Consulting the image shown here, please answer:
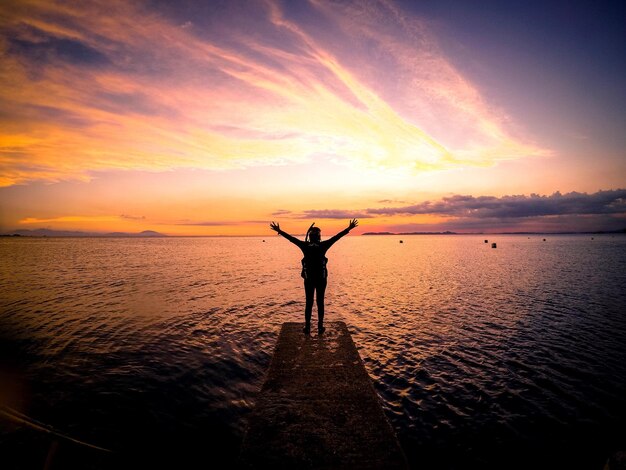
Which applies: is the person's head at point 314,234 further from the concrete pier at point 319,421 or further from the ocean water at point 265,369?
the ocean water at point 265,369

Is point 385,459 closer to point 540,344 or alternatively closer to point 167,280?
point 540,344

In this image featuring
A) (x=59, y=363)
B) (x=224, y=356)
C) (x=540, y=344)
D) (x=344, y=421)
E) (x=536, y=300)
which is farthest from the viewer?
(x=536, y=300)

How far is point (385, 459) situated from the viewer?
457cm

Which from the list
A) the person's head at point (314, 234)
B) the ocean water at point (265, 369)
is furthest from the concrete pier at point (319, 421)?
the person's head at point (314, 234)

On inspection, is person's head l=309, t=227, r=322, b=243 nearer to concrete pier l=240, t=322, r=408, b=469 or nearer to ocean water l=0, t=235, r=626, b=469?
concrete pier l=240, t=322, r=408, b=469

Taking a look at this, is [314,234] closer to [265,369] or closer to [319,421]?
[319,421]

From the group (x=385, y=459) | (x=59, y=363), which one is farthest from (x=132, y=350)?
(x=385, y=459)

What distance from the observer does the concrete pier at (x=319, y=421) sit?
15.1ft

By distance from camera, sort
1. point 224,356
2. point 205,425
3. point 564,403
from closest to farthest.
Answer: point 205,425 → point 564,403 → point 224,356

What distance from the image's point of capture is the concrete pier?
4.60 metres

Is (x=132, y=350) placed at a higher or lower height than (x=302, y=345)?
lower

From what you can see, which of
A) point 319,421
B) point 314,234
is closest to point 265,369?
point 314,234

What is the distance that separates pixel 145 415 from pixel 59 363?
6199 millimetres

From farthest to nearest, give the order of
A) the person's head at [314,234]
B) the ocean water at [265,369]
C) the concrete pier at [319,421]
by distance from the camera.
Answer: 1. the person's head at [314,234]
2. the ocean water at [265,369]
3. the concrete pier at [319,421]
